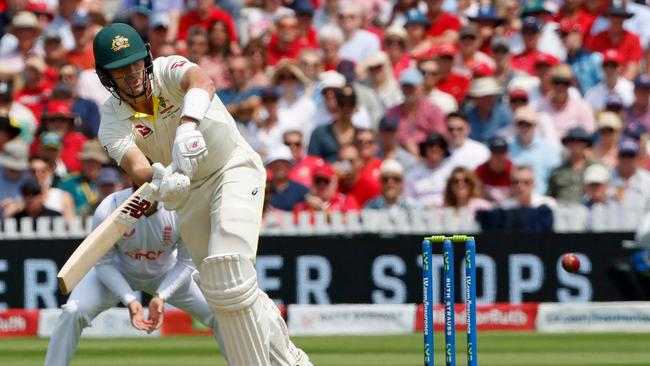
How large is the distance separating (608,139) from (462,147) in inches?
42.4

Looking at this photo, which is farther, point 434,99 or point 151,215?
point 434,99

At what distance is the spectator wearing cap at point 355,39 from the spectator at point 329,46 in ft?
0.65

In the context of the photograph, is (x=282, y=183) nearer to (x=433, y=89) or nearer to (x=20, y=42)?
(x=433, y=89)

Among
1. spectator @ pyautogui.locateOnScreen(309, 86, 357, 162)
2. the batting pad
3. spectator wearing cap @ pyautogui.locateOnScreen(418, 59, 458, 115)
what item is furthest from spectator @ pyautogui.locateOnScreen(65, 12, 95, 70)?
the batting pad

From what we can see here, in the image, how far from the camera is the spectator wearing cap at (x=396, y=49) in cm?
1181

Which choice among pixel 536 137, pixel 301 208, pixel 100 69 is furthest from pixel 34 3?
pixel 100 69

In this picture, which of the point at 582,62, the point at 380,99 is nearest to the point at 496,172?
the point at 380,99

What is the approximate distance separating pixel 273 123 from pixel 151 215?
482 centimetres

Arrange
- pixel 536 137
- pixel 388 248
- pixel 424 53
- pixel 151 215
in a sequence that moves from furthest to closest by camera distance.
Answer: pixel 424 53 < pixel 536 137 < pixel 388 248 < pixel 151 215

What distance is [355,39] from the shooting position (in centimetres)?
1205

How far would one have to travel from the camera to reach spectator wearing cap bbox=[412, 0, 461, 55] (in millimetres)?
12008

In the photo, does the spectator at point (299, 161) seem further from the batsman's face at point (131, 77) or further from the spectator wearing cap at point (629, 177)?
the batsman's face at point (131, 77)

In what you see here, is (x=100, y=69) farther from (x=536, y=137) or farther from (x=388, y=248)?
(x=536, y=137)

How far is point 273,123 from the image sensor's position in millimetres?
11164
